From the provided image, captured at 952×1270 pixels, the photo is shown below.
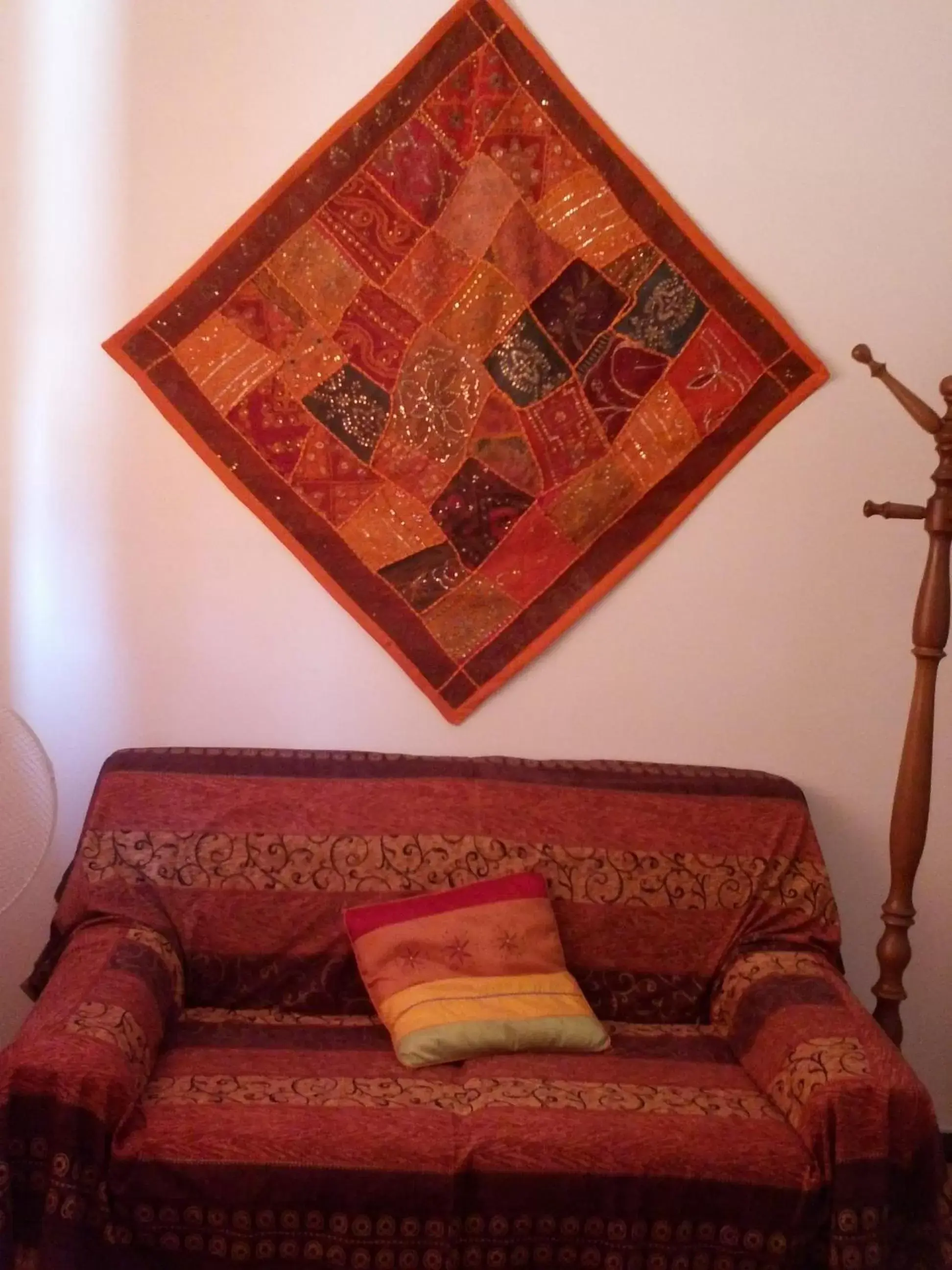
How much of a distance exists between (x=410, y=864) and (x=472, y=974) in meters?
0.27

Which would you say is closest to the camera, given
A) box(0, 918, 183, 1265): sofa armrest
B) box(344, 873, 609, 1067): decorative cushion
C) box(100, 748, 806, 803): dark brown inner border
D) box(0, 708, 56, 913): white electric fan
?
box(0, 918, 183, 1265): sofa armrest

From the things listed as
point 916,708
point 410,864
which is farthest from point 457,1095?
point 916,708

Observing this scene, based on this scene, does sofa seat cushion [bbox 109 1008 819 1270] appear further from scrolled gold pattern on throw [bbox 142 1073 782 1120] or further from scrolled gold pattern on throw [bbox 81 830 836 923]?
scrolled gold pattern on throw [bbox 81 830 836 923]

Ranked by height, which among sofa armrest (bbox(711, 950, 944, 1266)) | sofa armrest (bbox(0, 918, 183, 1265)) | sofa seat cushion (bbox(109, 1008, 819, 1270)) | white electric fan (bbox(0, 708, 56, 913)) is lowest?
sofa armrest (bbox(711, 950, 944, 1266))

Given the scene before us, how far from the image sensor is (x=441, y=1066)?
2.08 metres

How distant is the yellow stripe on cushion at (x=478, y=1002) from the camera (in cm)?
213

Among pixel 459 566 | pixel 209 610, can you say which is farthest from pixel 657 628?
pixel 209 610

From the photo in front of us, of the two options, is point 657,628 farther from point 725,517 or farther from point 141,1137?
point 141,1137

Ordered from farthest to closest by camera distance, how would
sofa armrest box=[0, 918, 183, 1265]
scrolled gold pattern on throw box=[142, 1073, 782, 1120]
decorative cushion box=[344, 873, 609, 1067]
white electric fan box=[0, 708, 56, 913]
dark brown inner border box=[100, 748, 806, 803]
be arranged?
1. dark brown inner border box=[100, 748, 806, 803]
2. white electric fan box=[0, 708, 56, 913]
3. decorative cushion box=[344, 873, 609, 1067]
4. scrolled gold pattern on throw box=[142, 1073, 782, 1120]
5. sofa armrest box=[0, 918, 183, 1265]

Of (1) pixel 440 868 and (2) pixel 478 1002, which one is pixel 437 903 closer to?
(1) pixel 440 868

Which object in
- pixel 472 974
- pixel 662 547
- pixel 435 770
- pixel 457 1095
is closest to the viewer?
pixel 457 1095

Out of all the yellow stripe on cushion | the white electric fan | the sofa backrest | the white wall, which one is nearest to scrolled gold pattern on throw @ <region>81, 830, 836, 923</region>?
the sofa backrest

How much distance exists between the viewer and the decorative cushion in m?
2.11

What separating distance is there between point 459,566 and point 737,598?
637mm
